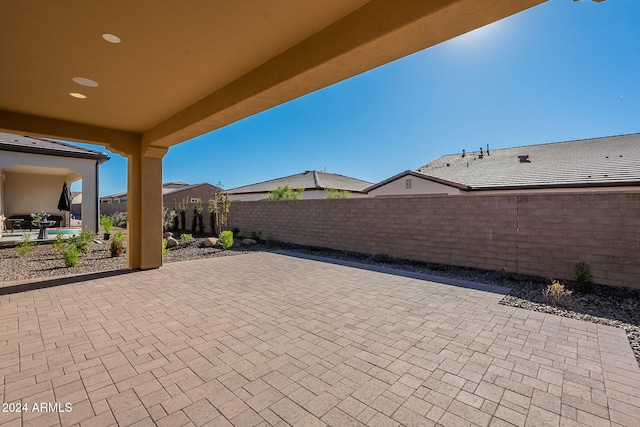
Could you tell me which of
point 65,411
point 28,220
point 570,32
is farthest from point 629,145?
point 28,220

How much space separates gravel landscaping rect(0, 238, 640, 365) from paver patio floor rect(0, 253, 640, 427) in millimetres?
393

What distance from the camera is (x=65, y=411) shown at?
211 cm

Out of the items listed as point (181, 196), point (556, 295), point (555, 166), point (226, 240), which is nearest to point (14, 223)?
point (226, 240)

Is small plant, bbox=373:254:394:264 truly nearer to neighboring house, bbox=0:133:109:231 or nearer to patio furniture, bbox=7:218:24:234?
neighboring house, bbox=0:133:109:231

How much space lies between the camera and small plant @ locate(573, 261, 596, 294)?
510cm

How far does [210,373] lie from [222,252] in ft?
24.4

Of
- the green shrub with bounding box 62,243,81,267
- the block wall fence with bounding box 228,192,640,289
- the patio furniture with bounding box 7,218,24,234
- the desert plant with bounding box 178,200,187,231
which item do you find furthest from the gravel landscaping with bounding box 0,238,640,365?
the desert plant with bounding box 178,200,187,231

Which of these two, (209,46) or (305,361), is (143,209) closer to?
(209,46)

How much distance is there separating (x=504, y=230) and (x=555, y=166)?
1120 centimetres

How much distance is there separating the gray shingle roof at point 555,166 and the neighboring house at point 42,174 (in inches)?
684

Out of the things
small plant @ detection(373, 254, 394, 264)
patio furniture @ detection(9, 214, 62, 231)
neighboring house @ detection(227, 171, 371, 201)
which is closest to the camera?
small plant @ detection(373, 254, 394, 264)

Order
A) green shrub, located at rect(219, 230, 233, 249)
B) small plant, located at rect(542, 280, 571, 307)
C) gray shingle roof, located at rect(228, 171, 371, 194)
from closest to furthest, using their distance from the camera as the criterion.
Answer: small plant, located at rect(542, 280, 571, 307) < green shrub, located at rect(219, 230, 233, 249) < gray shingle roof, located at rect(228, 171, 371, 194)

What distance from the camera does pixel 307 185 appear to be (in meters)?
24.5

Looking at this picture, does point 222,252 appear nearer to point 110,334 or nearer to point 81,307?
point 81,307
